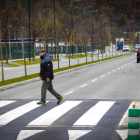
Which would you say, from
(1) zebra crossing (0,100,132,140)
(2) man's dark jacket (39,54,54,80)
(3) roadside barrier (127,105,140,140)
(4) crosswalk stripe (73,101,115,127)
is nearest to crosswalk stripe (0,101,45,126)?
(1) zebra crossing (0,100,132,140)

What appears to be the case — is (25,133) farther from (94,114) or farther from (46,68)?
(46,68)

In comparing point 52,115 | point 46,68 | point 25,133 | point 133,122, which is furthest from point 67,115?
point 133,122

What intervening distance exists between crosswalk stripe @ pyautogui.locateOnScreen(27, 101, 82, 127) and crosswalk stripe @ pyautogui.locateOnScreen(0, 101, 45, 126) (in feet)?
2.39

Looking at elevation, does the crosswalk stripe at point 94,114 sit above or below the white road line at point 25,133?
below

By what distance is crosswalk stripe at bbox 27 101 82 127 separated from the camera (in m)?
10.1

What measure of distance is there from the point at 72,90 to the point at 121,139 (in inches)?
379

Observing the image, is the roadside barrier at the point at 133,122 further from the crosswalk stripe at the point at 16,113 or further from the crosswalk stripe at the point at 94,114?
the crosswalk stripe at the point at 16,113

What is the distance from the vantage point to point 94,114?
1141cm

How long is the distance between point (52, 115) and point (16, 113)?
1.18 meters

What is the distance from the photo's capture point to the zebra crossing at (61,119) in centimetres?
885

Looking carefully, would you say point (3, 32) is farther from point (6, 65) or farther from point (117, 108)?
point (117, 108)

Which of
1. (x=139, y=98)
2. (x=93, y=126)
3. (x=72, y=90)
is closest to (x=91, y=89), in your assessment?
(x=72, y=90)

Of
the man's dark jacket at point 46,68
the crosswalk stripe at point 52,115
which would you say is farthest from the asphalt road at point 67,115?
the man's dark jacket at point 46,68

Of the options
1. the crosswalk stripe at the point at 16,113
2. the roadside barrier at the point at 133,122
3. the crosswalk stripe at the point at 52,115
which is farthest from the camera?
the crosswalk stripe at the point at 16,113
